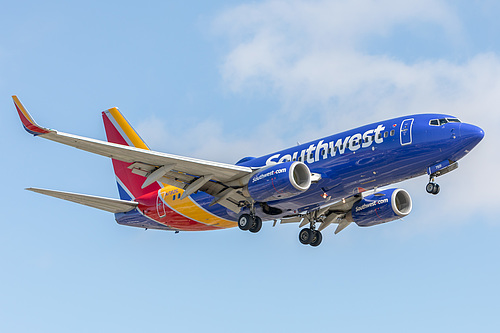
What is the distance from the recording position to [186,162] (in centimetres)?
3425

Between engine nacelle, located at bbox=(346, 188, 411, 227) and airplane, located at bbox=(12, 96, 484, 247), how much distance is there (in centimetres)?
5

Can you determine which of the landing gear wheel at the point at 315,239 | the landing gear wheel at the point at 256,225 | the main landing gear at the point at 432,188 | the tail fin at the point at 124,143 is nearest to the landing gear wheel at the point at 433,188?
the main landing gear at the point at 432,188

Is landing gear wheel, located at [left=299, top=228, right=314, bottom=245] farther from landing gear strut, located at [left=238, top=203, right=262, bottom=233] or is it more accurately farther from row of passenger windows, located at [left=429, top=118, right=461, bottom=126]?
row of passenger windows, located at [left=429, top=118, right=461, bottom=126]

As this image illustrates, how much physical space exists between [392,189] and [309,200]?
6230 mm

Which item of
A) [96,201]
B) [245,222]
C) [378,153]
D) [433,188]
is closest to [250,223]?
[245,222]

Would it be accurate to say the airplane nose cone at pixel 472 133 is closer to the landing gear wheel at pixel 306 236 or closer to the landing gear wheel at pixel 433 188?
the landing gear wheel at pixel 433 188

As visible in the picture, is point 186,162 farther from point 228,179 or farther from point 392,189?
point 392,189

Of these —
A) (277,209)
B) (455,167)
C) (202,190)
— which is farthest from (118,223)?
(455,167)

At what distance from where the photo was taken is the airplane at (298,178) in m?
32.4

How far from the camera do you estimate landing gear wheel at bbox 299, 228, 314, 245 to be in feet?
132

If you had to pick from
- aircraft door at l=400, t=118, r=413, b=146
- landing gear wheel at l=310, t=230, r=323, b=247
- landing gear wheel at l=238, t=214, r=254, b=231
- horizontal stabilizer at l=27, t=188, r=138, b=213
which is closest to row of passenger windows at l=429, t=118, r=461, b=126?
aircraft door at l=400, t=118, r=413, b=146

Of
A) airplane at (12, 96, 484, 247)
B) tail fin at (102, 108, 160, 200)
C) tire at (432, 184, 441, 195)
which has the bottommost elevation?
tire at (432, 184, 441, 195)

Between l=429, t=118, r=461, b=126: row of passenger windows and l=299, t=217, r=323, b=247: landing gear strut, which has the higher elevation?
l=429, t=118, r=461, b=126: row of passenger windows

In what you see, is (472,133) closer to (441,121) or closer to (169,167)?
(441,121)
